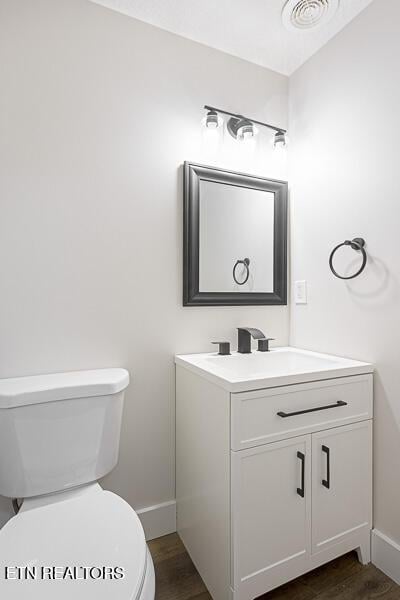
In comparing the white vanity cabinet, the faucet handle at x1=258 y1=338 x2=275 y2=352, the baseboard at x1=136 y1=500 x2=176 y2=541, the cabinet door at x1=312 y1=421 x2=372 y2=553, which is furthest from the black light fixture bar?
the baseboard at x1=136 y1=500 x2=176 y2=541

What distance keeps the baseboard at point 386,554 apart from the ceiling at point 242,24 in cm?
223

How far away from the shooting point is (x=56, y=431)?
114 cm

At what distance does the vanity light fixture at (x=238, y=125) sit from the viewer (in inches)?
62.6

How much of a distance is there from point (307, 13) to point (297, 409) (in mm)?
1658

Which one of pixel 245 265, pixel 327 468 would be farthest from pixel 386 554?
pixel 245 265

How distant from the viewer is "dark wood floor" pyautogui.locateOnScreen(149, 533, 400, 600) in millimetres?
1232

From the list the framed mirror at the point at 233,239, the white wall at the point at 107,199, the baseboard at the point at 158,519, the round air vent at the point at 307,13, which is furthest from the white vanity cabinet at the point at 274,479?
the round air vent at the point at 307,13

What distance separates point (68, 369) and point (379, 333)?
1.30 m

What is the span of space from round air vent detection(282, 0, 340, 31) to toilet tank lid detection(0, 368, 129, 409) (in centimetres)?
169

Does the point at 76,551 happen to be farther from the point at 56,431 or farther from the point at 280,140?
the point at 280,140

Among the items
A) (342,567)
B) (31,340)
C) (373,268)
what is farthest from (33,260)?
(342,567)

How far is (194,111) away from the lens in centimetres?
163

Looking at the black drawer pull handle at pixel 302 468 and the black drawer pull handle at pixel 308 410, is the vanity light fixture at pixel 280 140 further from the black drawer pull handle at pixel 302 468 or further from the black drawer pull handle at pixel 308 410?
the black drawer pull handle at pixel 302 468

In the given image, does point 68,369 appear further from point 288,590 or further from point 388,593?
point 388,593
